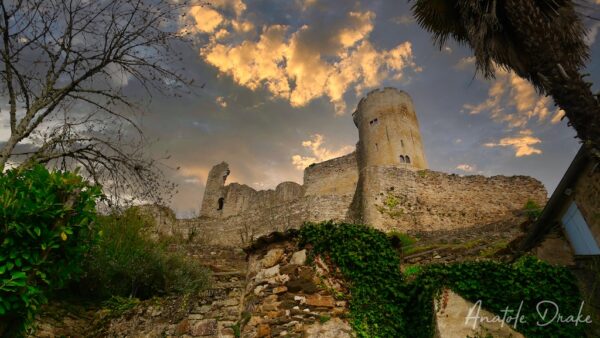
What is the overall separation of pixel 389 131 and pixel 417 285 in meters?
21.3

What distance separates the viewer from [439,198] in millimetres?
19922

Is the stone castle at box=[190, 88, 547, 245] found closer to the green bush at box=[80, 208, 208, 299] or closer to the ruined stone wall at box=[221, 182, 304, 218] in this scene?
the ruined stone wall at box=[221, 182, 304, 218]

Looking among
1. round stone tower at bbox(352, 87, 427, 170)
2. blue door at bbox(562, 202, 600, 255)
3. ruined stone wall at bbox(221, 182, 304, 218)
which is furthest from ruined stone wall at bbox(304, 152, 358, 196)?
blue door at bbox(562, 202, 600, 255)

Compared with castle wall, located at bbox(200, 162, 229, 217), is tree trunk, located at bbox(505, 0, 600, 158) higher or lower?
lower

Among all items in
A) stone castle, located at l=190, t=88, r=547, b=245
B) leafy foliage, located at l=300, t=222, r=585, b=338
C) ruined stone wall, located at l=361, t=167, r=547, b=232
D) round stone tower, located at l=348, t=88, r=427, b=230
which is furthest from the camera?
round stone tower, located at l=348, t=88, r=427, b=230

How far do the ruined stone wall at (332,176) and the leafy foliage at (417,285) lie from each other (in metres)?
22.0

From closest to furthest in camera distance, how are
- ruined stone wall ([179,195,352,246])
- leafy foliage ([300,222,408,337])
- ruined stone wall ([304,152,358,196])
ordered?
leafy foliage ([300,222,408,337]) → ruined stone wall ([179,195,352,246]) → ruined stone wall ([304,152,358,196])

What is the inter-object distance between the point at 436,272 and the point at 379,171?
14.7 meters

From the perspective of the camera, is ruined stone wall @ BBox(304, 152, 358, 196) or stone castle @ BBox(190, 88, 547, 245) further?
ruined stone wall @ BBox(304, 152, 358, 196)

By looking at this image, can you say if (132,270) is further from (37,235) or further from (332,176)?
(332,176)

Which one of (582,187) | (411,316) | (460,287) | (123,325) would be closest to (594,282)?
(582,187)

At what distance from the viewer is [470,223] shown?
18.9 m

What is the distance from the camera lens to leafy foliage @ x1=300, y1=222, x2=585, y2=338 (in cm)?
545

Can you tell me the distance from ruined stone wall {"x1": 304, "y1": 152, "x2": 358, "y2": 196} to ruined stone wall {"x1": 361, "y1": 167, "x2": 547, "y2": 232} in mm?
8782
